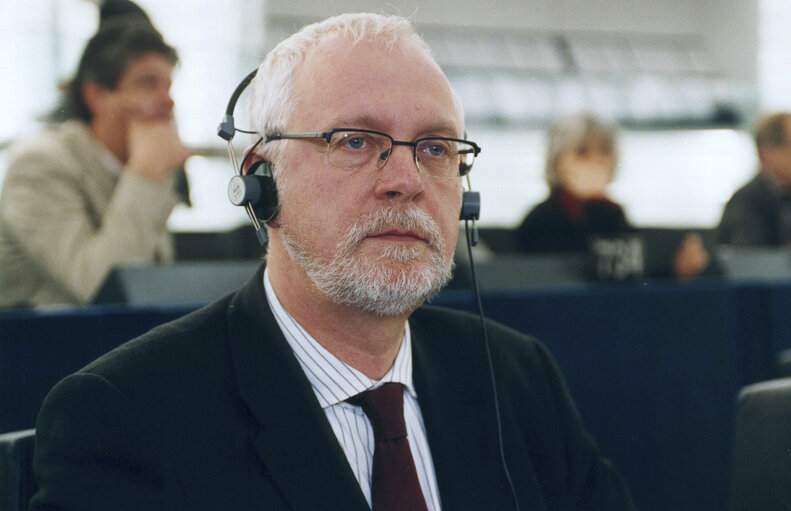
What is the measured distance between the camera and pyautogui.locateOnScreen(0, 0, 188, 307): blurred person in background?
1473mm

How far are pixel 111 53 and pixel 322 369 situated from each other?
3.02ft

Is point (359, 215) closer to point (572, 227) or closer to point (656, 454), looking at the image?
point (656, 454)

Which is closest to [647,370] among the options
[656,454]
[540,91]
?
[656,454]

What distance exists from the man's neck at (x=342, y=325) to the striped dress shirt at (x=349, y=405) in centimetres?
1

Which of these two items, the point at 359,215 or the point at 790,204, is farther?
the point at 790,204

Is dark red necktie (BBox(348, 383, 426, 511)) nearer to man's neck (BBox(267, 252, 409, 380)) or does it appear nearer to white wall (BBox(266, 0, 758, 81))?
man's neck (BBox(267, 252, 409, 380))

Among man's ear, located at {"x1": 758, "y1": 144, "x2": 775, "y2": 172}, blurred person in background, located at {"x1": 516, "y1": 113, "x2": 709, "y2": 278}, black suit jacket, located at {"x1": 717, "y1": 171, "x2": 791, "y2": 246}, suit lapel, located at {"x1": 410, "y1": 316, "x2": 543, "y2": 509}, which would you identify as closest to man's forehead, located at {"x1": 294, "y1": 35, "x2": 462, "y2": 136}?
suit lapel, located at {"x1": 410, "y1": 316, "x2": 543, "y2": 509}

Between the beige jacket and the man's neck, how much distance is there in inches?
23.0

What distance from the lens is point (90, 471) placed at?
0.85 meters

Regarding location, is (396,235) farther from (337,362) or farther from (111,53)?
(111,53)

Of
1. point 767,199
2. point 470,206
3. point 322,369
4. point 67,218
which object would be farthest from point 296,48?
point 767,199

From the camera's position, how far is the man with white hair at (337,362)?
3.03 ft

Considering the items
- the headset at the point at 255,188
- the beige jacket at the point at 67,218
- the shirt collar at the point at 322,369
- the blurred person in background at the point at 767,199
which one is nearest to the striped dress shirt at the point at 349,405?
the shirt collar at the point at 322,369

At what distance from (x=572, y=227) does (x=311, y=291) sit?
1.92m
